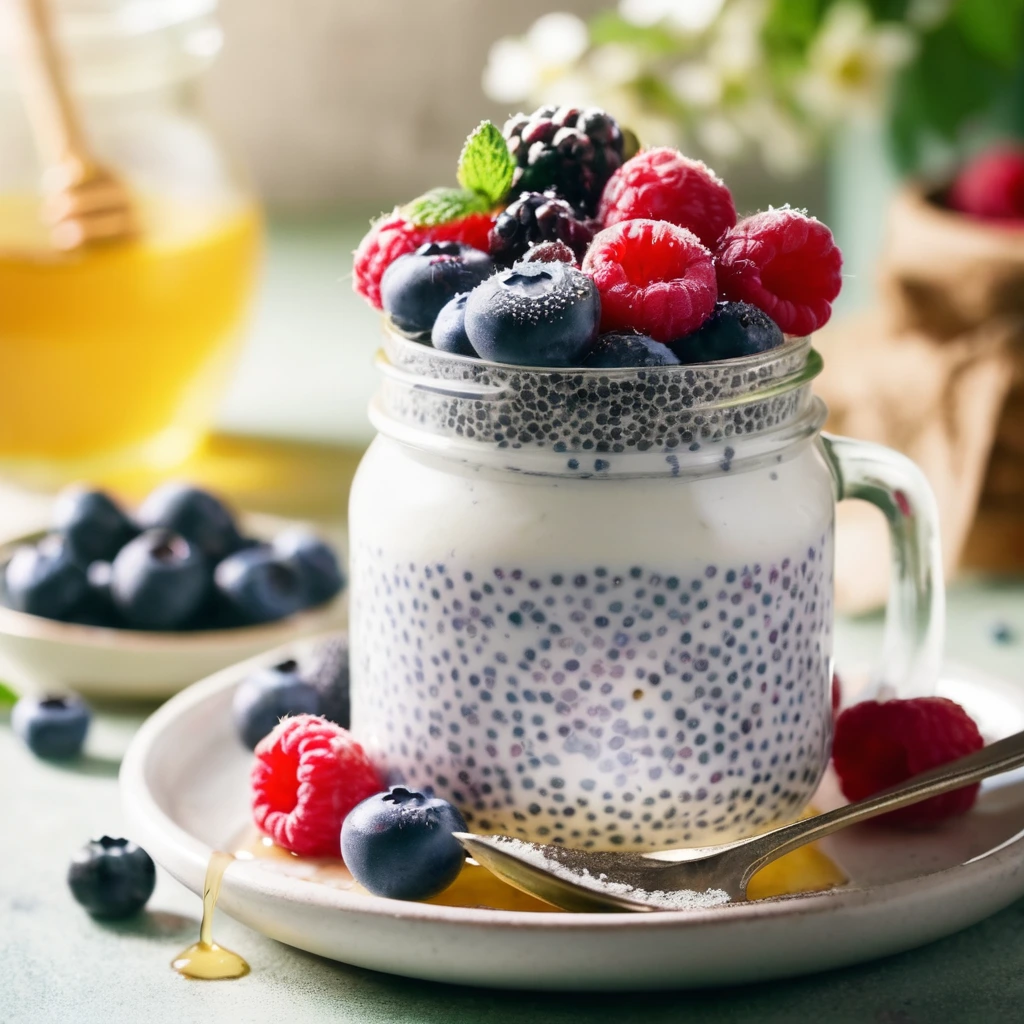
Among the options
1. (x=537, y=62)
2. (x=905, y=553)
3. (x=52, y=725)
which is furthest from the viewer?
(x=537, y=62)

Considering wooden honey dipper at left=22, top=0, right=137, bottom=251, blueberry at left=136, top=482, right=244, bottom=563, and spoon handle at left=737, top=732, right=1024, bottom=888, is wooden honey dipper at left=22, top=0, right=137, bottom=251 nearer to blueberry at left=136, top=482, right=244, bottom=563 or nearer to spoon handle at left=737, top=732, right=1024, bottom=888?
blueberry at left=136, top=482, right=244, bottom=563

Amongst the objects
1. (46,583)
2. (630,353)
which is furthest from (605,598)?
(46,583)

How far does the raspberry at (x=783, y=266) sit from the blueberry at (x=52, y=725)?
21.3 inches

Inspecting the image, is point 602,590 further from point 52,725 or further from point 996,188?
point 996,188

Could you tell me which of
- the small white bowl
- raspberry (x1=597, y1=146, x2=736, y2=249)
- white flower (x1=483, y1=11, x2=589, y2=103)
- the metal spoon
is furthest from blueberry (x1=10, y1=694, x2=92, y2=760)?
white flower (x1=483, y1=11, x2=589, y2=103)

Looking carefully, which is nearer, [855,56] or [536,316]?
[536,316]

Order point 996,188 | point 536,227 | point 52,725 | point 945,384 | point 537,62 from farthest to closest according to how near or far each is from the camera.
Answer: point 537,62 → point 996,188 → point 945,384 → point 52,725 → point 536,227

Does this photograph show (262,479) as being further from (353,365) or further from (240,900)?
(240,900)

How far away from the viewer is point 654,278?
29.6 inches

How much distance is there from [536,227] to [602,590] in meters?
0.19

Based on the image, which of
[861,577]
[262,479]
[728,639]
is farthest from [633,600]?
[262,479]

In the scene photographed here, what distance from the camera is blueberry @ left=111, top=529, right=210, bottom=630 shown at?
1202mm

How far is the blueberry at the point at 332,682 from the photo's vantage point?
99 cm

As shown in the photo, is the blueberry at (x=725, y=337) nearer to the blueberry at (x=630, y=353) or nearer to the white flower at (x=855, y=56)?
the blueberry at (x=630, y=353)
